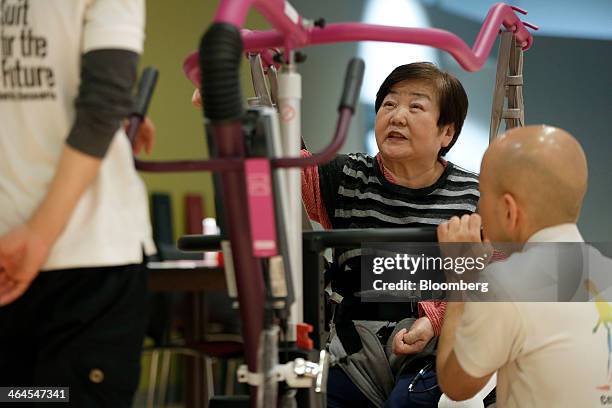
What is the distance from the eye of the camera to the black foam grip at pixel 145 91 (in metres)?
1.51

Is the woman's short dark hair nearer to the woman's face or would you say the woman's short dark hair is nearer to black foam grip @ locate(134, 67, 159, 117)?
the woman's face

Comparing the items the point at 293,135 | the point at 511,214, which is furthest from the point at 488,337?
the point at 293,135

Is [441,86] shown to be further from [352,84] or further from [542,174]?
[352,84]

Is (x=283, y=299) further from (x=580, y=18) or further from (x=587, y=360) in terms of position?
(x=580, y=18)

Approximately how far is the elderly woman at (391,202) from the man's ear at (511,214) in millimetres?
549

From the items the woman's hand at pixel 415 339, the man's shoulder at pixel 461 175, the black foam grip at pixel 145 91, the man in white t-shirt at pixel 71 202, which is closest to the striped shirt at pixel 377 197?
the man's shoulder at pixel 461 175

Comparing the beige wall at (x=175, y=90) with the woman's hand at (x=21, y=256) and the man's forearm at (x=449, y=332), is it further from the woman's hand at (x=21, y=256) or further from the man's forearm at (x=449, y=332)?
the woman's hand at (x=21, y=256)

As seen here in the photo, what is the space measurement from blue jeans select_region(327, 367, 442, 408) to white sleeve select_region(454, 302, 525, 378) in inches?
18.5

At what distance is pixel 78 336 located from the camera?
1.26m

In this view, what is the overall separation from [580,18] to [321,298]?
2401 mm

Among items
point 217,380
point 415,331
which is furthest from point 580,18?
point 217,380

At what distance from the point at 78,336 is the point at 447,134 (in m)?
1.45

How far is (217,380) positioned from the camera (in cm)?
579

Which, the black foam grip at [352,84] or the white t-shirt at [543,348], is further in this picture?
the white t-shirt at [543,348]
